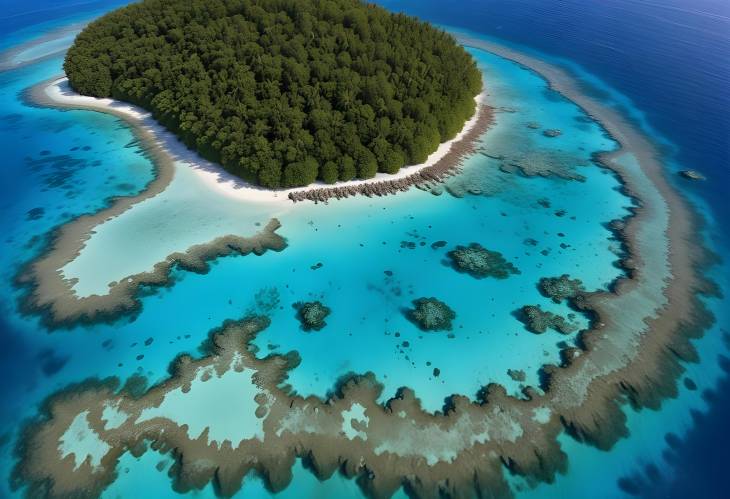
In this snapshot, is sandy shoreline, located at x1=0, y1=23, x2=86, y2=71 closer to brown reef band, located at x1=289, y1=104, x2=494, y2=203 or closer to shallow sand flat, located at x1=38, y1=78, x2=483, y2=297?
shallow sand flat, located at x1=38, y1=78, x2=483, y2=297

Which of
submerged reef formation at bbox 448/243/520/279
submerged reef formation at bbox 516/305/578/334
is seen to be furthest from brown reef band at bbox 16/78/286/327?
submerged reef formation at bbox 516/305/578/334

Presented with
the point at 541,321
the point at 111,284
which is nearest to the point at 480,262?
the point at 541,321

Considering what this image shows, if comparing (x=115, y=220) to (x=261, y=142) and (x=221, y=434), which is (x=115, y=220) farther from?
(x=221, y=434)

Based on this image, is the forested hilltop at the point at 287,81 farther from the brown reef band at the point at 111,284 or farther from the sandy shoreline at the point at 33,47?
the sandy shoreline at the point at 33,47

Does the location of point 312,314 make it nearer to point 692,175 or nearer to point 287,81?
point 287,81

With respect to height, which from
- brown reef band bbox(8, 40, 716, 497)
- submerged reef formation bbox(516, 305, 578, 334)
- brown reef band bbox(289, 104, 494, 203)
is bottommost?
brown reef band bbox(8, 40, 716, 497)

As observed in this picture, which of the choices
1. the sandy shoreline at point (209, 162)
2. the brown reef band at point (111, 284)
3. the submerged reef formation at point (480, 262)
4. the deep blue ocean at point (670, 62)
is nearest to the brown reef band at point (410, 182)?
the sandy shoreline at point (209, 162)

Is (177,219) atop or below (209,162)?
below
